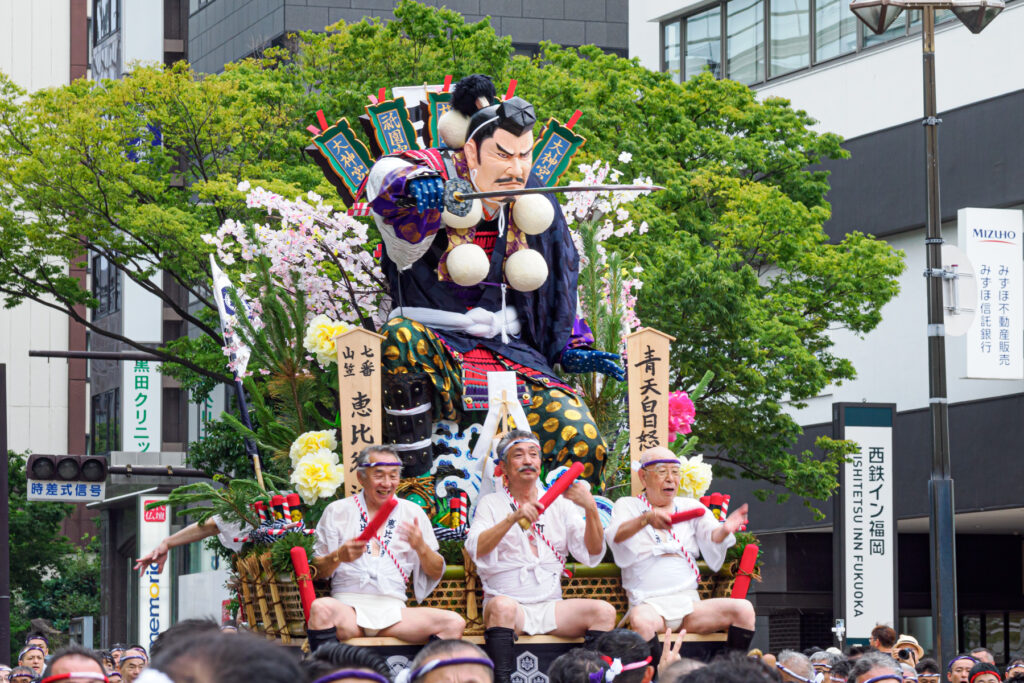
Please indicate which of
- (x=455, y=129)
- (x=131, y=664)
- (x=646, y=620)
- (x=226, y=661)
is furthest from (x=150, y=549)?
(x=226, y=661)

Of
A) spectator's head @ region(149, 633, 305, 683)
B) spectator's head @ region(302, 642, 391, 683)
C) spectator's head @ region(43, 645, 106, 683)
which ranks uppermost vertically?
spectator's head @ region(149, 633, 305, 683)

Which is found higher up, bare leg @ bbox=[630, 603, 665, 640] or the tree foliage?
the tree foliage

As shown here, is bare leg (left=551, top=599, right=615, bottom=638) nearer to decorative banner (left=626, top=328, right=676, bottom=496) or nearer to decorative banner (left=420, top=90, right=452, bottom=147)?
decorative banner (left=626, top=328, right=676, bottom=496)

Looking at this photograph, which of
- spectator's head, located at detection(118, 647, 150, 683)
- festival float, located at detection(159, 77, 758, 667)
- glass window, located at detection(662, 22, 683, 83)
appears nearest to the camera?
festival float, located at detection(159, 77, 758, 667)

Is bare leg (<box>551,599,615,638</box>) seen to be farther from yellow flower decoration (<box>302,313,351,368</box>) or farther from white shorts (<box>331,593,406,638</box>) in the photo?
yellow flower decoration (<box>302,313,351,368</box>)

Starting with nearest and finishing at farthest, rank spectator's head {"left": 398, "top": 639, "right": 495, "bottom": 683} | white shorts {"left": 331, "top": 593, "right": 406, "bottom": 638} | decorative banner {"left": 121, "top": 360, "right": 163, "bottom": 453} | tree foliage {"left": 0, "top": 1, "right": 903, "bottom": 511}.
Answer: spectator's head {"left": 398, "top": 639, "right": 495, "bottom": 683}, white shorts {"left": 331, "top": 593, "right": 406, "bottom": 638}, tree foliage {"left": 0, "top": 1, "right": 903, "bottom": 511}, decorative banner {"left": 121, "top": 360, "right": 163, "bottom": 453}

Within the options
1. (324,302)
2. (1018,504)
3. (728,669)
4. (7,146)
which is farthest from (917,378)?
(728,669)

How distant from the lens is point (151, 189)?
19.8 meters

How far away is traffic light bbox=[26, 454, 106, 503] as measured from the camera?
689 inches

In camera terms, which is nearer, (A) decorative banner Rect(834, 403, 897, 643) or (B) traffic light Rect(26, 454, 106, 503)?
(A) decorative banner Rect(834, 403, 897, 643)

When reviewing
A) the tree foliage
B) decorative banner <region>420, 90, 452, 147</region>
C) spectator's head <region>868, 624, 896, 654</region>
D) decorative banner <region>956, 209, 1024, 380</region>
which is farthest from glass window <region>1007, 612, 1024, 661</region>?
decorative banner <region>420, 90, 452, 147</region>

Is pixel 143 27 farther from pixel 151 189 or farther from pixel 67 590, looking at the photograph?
pixel 151 189

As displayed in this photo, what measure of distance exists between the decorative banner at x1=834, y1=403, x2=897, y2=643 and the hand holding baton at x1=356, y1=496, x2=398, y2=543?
27.9 ft

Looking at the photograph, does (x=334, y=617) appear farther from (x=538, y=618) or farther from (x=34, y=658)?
(x=34, y=658)
